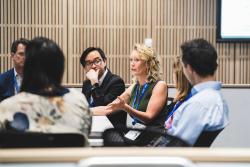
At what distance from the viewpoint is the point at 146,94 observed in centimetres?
447

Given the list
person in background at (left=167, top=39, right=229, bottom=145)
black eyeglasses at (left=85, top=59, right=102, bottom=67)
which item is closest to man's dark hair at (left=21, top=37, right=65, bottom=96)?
person in background at (left=167, top=39, right=229, bottom=145)

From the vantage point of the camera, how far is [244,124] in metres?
6.81

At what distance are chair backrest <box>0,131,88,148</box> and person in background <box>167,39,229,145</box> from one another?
2.46ft

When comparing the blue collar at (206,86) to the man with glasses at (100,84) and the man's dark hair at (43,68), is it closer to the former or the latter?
the man's dark hair at (43,68)

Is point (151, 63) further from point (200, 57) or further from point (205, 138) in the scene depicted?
point (205, 138)

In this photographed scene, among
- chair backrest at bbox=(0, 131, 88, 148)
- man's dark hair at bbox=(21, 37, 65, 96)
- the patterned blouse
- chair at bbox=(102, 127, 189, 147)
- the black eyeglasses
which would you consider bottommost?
chair at bbox=(102, 127, 189, 147)

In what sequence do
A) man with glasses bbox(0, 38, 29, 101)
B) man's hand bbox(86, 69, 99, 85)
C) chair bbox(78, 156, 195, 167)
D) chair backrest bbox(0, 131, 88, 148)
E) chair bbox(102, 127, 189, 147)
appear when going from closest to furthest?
1. chair bbox(78, 156, 195, 167)
2. chair backrest bbox(0, 131, 88, 148)
3. chair bbox(102, 127, 189, 147)
4. man with glasses bbox(0, 38, 29, 101)
5. man's hand bbox(86, 69, 99, 85)

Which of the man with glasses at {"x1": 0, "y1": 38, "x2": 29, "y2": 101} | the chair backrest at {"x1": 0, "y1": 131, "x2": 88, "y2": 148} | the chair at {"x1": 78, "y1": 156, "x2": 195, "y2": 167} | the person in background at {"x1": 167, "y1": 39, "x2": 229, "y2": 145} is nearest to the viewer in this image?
the chair at {"x1": 78, "y1": 156, "x2": 195, "y2": 167}

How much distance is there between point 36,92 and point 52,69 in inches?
6.2

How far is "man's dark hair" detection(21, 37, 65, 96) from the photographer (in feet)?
8.08

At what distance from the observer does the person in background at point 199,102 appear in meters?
2.75

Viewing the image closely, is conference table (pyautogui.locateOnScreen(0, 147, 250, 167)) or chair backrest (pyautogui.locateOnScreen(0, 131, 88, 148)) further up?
conference table (pyautogui.locateOnScreen(0, 147, 250, 167))

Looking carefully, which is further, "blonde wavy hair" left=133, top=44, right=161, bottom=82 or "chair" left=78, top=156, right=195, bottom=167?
"blonde wavy hair" left=133, top=44, right=161, bottom=82

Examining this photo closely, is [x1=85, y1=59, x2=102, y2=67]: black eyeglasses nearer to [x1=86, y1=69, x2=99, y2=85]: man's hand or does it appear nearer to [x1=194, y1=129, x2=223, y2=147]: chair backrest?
[x1=86, y1=69, x2=99, y2=85]: man's hand
